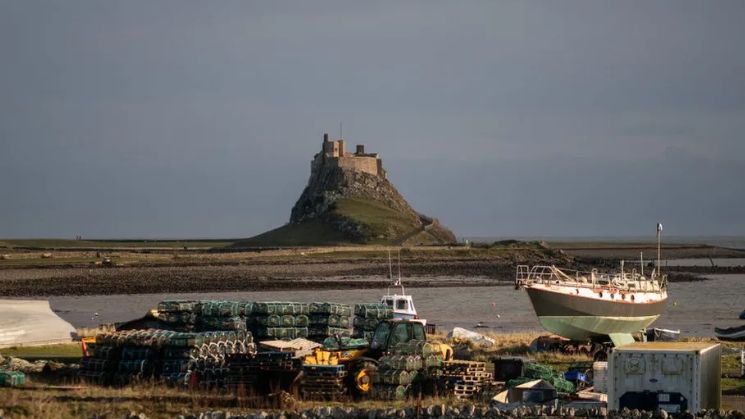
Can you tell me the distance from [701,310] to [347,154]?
4334 inches

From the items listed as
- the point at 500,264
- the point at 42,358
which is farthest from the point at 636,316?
Result: the point at 500,264

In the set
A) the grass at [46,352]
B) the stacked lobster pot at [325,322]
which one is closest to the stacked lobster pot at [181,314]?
the grass at [46,352]

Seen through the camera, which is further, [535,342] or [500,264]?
[500,264]

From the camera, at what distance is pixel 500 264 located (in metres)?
109

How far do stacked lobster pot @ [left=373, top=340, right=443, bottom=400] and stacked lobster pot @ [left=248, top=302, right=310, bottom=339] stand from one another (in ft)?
19.4

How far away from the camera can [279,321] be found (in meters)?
31.0

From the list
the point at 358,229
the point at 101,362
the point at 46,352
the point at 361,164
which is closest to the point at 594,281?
the point at 46,352

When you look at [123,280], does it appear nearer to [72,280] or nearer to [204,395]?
[72,280]

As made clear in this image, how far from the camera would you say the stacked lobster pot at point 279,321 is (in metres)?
30.8

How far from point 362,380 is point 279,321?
7194 mm

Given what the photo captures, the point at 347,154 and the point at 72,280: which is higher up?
the point at 347,154

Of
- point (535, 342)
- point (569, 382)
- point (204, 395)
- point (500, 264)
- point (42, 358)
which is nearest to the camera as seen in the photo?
point (204, 395)

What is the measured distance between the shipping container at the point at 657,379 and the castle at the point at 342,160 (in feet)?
463

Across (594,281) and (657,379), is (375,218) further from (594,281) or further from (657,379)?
(657,379)
